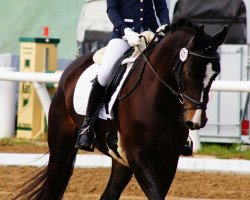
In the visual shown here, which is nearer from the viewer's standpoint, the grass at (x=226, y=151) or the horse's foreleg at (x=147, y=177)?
the horse's foreleg at (x=147, y=177)

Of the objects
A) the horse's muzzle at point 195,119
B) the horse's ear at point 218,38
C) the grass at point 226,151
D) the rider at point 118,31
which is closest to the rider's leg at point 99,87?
the rider at point 118,31

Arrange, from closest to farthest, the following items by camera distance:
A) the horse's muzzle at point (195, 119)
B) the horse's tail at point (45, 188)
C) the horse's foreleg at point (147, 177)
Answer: the horse's muzzle at point (195, 119), the horse's foreleg at point (147, 177), the horse's tail at point (45, 188)

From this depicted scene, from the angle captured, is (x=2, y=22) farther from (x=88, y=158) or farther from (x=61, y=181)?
(x=61, y=181)

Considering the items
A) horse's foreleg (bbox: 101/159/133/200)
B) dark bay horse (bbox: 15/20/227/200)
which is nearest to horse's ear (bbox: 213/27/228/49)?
dark bay horse (bbox: 15/20/227/200)

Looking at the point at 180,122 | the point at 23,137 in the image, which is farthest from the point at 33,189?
the point at 23,137

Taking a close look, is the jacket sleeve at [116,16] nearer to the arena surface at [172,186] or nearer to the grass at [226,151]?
the arena surface at [172,186]

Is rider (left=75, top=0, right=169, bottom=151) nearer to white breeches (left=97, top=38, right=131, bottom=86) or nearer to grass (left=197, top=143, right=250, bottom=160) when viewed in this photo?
white breeches (left=97, top=38, right=131, bottom=86)

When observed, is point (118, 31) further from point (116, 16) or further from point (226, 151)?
point (226, 151)

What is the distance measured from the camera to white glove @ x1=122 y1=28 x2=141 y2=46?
27.9 feet

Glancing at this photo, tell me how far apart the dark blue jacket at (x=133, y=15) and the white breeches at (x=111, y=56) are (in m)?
0.11

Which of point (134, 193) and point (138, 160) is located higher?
point (138, 160)

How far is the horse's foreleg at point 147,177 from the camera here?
25.8ft

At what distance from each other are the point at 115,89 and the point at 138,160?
88cm

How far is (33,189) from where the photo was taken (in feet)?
32.7
